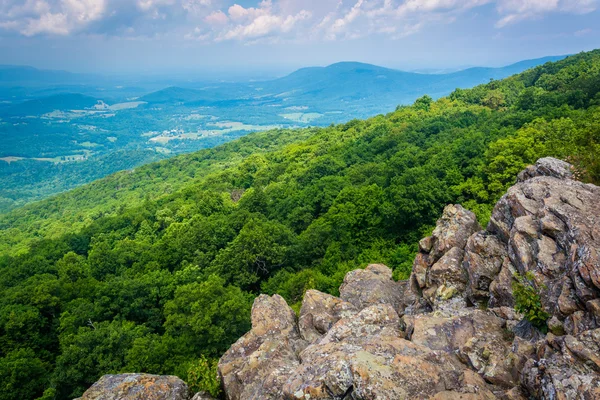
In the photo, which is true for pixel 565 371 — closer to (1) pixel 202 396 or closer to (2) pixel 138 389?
(1) pixel 202 396

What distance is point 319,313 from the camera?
58.1 feet

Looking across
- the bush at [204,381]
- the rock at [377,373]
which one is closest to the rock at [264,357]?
the bush at [204,381]

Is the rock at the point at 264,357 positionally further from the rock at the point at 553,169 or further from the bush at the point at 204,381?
the rock at the point at 553,169

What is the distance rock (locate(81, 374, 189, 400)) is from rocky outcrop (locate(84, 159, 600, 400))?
8.56ft

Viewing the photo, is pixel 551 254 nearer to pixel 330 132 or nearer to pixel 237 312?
pixel 237 312

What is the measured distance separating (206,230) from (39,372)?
72.7 ft

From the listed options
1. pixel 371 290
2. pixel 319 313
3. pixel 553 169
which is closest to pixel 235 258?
pixel 371 290

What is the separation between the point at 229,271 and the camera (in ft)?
114

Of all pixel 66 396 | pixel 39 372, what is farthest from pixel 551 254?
pixel 39 372

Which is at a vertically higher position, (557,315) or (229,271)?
(557,315)

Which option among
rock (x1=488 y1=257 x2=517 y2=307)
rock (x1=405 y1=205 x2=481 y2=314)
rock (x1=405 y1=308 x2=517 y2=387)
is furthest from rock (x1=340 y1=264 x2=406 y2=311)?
rock (x1=488 y1=257 x2=517 y2=307)

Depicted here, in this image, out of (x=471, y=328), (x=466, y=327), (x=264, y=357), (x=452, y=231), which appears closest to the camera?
(x=471, y=328)

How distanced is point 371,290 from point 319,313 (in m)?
4.06

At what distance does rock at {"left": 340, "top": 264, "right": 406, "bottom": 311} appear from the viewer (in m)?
19.6
